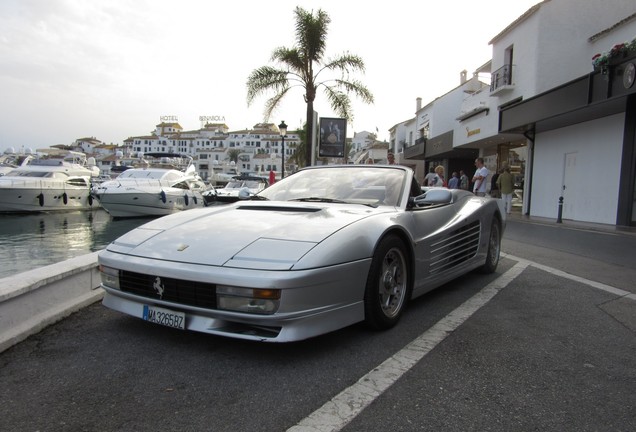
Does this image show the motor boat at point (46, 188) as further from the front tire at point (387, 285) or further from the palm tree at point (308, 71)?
the front tire at point (387, 285)

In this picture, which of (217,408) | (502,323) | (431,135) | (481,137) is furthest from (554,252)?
(431,135)

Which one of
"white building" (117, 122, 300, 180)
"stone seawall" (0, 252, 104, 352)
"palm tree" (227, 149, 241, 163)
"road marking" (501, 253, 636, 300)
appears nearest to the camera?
"stone seawall" (0, 252, 104, 352)

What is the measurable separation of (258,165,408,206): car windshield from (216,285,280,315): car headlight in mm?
1471

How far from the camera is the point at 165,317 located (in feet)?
8.85

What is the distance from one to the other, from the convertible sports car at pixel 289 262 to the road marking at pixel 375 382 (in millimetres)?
299

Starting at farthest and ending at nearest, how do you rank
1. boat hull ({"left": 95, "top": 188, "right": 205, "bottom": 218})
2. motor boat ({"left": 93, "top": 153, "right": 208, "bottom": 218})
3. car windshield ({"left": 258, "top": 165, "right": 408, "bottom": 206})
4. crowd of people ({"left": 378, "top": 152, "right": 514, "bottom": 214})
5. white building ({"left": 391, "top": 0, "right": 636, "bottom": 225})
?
motor boat ({"left": 93, "top": 153, "right": 208, "bottom": 218}), boat hull ({"left": 95, "top": 188, "right": 205, "bottom": 218}), white building ({"left": 391, "top": 0, "right": 636, "bottom": 225}), crowd of people ({"left": 378, "top": 152, "right": 514, "bottom": 214}), car windshield ({"left": 258, "top": 165, "right": 408, "bottom": 206})

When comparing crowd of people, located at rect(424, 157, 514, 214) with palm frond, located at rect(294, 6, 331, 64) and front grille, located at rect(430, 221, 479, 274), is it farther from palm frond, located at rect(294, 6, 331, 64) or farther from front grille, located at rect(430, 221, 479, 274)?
palm frond, located at rect(294, 6, 331, 64)

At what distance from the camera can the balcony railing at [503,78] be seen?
61.3ft

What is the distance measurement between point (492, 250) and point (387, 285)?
103 inches

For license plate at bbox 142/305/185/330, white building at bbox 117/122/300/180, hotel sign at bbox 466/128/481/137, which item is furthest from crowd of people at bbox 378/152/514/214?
white building at bbox 117/122/300/180

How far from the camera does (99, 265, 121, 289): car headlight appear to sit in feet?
9.62

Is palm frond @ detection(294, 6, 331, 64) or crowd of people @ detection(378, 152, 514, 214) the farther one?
palm frond @ detection(294, 6, 331, 64)

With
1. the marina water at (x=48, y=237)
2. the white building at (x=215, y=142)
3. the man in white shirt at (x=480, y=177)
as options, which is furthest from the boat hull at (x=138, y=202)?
the white building at (x=215, y=142)

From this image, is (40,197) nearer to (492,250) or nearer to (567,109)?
(492,250)
